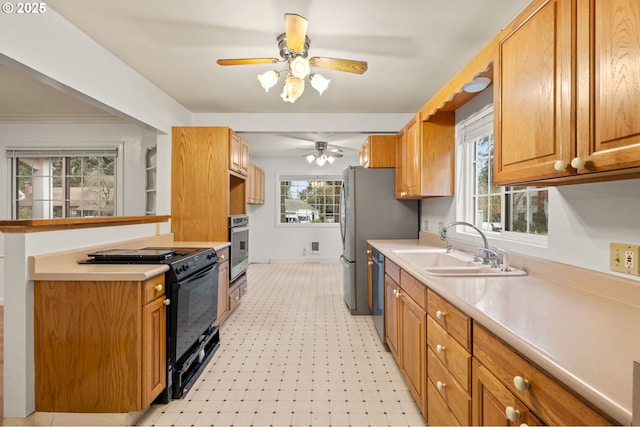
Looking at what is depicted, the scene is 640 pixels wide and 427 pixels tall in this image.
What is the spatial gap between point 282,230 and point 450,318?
5.50 meters

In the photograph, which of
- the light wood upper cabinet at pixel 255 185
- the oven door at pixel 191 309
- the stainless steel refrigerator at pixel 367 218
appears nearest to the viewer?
the oven door at pixel 191 309

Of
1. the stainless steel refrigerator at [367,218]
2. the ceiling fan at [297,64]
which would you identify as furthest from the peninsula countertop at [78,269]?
the stainless steel refrigerator at [367,218]

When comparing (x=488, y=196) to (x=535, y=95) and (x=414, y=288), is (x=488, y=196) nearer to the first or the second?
(x=414, y=288)

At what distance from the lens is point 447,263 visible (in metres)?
2.27

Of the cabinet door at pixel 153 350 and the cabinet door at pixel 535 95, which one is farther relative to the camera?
the cabinet door at pixel 153 350

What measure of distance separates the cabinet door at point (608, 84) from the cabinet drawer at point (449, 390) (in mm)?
933

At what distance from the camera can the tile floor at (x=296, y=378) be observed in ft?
5.69

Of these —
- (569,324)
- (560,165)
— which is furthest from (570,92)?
(569,324)

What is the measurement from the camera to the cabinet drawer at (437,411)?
50.3 inches

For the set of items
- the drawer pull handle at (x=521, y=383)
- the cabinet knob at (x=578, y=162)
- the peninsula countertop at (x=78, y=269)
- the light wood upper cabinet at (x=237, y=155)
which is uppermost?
the light wood upper cabinet at (x=237, y=155)

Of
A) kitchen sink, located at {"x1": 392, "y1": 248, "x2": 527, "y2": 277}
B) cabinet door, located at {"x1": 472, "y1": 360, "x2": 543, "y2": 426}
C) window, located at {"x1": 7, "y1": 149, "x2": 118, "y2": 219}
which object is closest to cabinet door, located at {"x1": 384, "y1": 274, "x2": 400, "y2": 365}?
kitchen sink, located at {"x1": 392, "y1": 248, "x2": 527, "y2": 277}

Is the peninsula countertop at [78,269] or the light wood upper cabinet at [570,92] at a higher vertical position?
the light wood upper cabinet at [570,92]

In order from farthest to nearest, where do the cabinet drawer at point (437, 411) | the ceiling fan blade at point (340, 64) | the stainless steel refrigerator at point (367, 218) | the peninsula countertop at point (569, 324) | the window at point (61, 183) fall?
the window at point (61, 183) < the stainless steel refrigerator at point (367, 218) < the ceiling fan blade at point (340, 64) < the cabinet drawer at point (437, 411) < the peninsula countertop at point (569, 324)

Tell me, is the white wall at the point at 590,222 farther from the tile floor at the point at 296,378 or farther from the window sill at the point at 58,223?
the window sill at the point at 58,223
